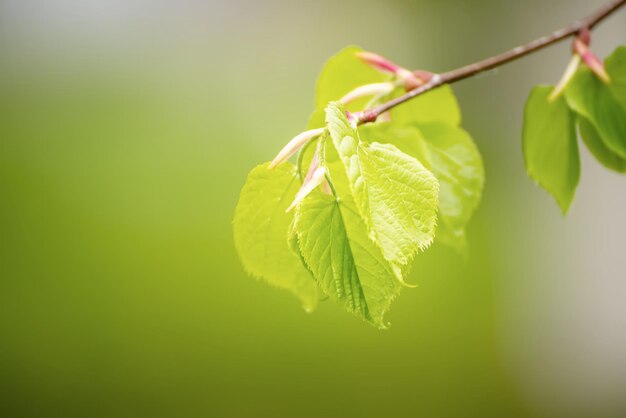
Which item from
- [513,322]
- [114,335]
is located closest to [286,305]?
[114,335]

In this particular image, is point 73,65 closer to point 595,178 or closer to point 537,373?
point 595,178

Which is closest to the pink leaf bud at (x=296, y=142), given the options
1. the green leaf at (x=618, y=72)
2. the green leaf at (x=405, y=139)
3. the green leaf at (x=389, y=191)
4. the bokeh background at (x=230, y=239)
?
→ the green leaf at (x=389, y=191)

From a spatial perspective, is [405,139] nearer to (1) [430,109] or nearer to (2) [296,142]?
(1) [430,109]

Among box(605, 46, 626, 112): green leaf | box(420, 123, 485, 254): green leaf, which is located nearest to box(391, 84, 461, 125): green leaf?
box(420, 123, 485, 254): green leaf

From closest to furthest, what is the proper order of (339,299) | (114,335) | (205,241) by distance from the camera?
(339,299) → (205,241) → (114,335)

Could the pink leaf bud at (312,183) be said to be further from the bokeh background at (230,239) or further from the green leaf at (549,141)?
the bokeh background at (230,239)

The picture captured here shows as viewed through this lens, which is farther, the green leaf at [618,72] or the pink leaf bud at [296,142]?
the green leaf at [618,72]
